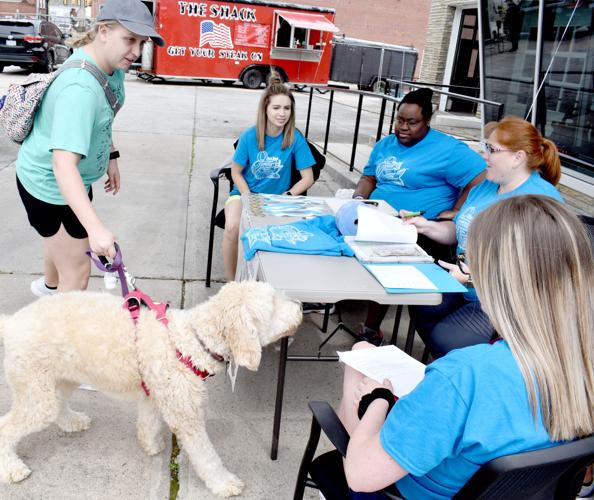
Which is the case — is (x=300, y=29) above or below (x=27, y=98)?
above

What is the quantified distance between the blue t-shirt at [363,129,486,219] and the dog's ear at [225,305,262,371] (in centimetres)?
212

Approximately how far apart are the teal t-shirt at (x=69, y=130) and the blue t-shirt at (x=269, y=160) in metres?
1.44

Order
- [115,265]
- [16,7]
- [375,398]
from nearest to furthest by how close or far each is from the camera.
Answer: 1. [375,398]
2. [115,265]
3. [16,7]

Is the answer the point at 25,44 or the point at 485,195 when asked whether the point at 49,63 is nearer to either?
the point at 25,44

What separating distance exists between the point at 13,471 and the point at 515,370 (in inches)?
85.9

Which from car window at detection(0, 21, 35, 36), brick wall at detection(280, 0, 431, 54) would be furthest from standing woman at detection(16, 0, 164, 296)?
brick wall at detection(280, 0, 431, 54)

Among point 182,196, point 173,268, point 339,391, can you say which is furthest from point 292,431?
point 182,196

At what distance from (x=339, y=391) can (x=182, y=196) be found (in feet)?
13.6

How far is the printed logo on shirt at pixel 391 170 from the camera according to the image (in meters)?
3.77

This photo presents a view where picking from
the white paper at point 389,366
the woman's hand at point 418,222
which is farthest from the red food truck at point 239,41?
the white paper at point 389,366

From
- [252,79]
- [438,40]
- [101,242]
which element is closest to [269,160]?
[101,242]

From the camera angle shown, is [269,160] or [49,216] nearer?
[49,216]

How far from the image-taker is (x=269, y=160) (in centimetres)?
414

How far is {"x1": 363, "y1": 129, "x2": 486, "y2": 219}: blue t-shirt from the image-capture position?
3.63m
